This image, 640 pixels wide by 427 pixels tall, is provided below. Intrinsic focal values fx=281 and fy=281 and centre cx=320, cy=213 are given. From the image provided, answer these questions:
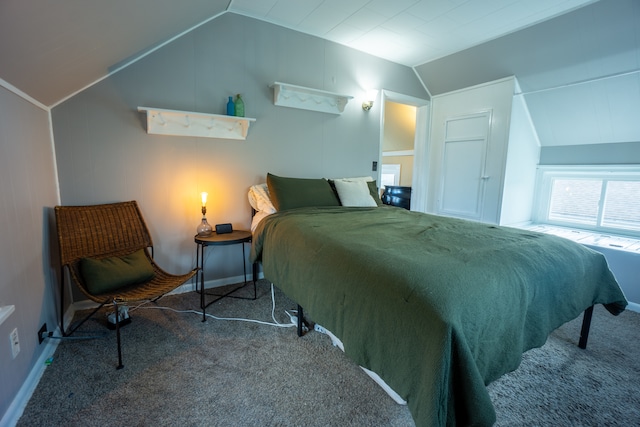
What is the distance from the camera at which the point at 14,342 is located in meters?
1.28

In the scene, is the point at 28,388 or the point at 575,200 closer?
the point at 28,388

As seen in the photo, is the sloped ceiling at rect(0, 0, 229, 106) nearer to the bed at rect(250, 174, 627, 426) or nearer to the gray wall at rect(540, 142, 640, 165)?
the bed at rect(250, 174, 627, 426)

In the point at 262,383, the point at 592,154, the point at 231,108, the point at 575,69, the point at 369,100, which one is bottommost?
the point at 262,383

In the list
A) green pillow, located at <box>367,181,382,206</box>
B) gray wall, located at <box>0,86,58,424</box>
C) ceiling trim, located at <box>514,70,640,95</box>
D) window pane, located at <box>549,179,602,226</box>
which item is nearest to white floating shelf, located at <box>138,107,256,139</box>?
gray wall, located at <box>0,86,58,424</box>

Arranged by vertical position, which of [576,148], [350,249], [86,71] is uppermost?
[86,71]

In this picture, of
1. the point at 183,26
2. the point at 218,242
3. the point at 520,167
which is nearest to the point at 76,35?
the point at 183,26

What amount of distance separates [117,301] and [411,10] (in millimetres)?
3100

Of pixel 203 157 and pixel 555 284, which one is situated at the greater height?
pixel 203 157

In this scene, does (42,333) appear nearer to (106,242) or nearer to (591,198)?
(106,242)

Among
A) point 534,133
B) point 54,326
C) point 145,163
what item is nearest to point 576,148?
point 534,133

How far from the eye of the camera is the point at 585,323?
1.81 m

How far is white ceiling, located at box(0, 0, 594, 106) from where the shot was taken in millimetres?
1187

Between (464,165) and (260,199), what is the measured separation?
8.95 ft

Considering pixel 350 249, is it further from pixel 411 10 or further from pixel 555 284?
pixel 411 10
